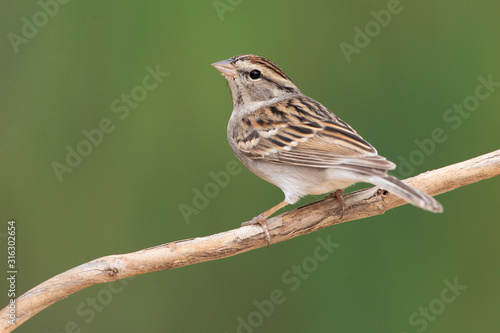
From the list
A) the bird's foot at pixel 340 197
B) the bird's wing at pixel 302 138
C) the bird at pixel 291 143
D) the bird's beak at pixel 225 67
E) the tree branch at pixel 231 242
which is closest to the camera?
the tree branch at pixel 231 242

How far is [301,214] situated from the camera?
10.9ft

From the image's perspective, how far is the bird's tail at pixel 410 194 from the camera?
2.56 metres

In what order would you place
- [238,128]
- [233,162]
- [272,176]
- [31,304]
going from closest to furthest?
[31,304] → [272,176] → [238,128] → [233,162]

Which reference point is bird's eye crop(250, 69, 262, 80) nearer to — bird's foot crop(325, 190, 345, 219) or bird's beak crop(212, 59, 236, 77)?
bird's beak crop(212, 59, 236, 77)

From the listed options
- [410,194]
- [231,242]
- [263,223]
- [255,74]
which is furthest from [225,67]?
[410,194]

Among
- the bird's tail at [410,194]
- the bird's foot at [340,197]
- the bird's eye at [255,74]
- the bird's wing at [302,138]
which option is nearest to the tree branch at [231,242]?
the bird's foot at [340,197]

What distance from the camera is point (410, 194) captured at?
266 cm

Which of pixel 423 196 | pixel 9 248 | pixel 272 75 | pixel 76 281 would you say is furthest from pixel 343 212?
pixel 9 248

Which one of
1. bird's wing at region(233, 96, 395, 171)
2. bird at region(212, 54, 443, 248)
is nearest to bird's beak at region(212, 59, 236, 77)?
bird at region(212, 54, 443, 248)

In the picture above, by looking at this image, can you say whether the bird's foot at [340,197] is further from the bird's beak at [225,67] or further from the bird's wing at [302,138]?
the bird's beak at [225,67]

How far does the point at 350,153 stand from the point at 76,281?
1.61 meters

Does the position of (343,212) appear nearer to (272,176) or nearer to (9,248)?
(272,176)

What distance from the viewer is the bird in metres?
3.10

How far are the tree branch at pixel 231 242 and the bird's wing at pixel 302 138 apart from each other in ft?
0.94
